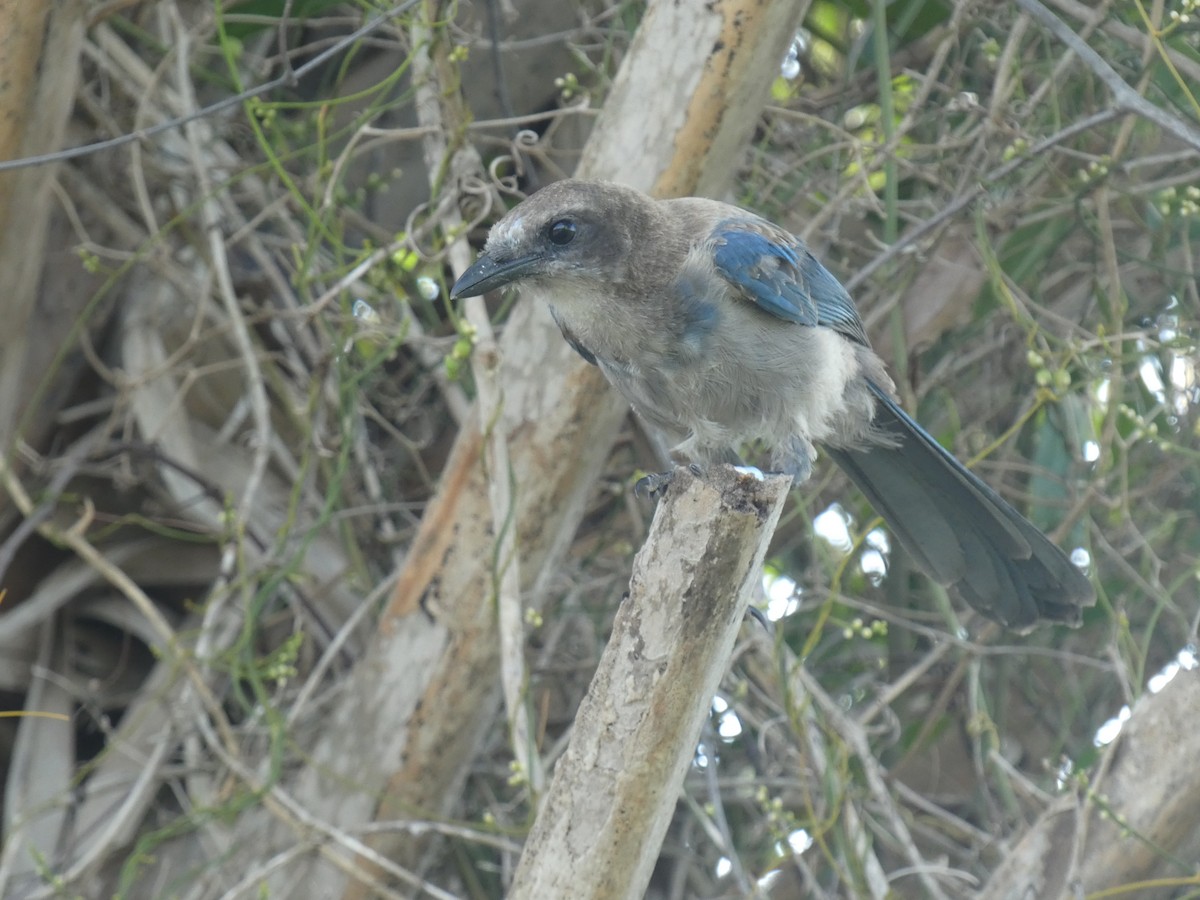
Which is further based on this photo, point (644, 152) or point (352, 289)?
point (352, 289)

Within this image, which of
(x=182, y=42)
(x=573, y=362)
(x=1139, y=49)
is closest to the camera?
(x=573, y=362)

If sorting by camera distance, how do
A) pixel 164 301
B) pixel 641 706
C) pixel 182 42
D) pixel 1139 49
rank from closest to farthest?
pixel 641 706 < pixel 1139 49 < pixel 182 42 < pixel 164 301

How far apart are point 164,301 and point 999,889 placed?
8.91ft

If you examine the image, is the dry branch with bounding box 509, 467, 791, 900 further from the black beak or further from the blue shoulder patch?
the blue shoulder patch

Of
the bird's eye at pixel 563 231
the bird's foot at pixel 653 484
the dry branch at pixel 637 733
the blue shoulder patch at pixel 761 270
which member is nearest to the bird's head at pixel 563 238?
the bird's eye at pixel 563 231

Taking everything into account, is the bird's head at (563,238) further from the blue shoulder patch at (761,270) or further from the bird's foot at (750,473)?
the bird's foot at (750,473)

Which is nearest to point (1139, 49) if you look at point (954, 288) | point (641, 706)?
point (954, 288)

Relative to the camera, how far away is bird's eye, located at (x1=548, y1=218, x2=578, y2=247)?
2.80 meters

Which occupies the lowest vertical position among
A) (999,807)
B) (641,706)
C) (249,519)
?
(999,807)

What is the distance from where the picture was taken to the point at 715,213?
3.05 m

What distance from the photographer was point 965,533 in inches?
130

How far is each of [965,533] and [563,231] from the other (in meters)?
1.25

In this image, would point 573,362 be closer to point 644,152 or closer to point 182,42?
point 644,152

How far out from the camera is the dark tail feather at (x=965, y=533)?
3.22 m
